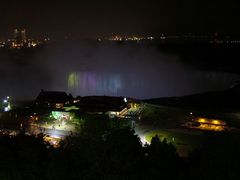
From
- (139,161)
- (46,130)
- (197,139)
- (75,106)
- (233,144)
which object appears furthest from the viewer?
(75,106)

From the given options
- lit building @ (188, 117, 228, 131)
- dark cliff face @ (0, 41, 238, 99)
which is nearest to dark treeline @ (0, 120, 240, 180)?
lit building @ (188, 117, 228, 131)

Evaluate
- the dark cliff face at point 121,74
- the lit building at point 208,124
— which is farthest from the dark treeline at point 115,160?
the dark cliff face at point 121,74

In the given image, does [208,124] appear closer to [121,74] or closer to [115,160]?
[115,160]

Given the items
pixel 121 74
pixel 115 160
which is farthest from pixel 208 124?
pixel 121 74

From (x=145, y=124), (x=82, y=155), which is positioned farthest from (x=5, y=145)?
(x=145, y=124)

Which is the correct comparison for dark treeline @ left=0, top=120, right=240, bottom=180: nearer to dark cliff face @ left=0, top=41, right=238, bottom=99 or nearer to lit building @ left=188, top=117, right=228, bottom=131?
lit building @ left=188, top=117, right=228, bottom=131

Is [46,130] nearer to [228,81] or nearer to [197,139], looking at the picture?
[197,139]

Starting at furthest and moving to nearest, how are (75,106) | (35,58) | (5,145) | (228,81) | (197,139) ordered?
(35,58) < (228,81) < (75,106) < (197,139) < (5,145)

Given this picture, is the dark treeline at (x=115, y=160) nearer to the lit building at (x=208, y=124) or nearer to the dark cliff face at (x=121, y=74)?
the lit building at (x=208, y=124)
